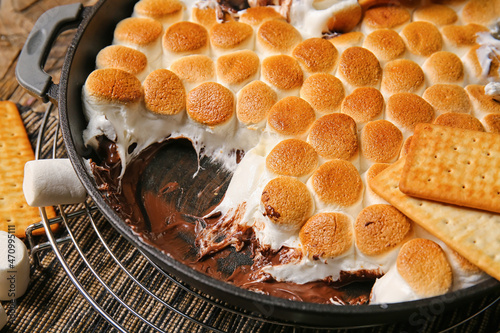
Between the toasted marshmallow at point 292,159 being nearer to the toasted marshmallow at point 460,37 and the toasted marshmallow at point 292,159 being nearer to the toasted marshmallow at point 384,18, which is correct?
the toasted marshmallow at point 384,18

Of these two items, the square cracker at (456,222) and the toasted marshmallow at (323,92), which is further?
the toasted marshmallow at (323,92)

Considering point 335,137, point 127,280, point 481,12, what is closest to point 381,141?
point 335,137

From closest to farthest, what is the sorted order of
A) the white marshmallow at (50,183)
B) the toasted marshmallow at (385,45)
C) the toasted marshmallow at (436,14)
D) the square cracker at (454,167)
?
the square cracker at (454,167) → the white marshmallow at (50,183) → the toasted marshmallow at (385,45) → the toasted marshmallow at (436,14)

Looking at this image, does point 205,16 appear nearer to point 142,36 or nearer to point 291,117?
point 142,36

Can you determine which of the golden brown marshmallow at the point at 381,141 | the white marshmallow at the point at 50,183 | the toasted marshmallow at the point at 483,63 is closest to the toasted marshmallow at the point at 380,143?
the golden brown marshmallow at the point at 381,141

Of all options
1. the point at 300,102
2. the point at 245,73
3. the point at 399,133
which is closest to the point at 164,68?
the point at 245,73

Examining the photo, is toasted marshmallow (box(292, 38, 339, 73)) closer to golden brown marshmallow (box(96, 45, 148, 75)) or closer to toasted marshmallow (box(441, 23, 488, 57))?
toasted marshmallow (box(441, 23, 488, 57))

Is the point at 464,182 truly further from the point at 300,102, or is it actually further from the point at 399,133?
the point at 300,102

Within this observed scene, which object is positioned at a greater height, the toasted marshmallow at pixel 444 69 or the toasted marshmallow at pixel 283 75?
the toasted marshmallow at pixel 444 69

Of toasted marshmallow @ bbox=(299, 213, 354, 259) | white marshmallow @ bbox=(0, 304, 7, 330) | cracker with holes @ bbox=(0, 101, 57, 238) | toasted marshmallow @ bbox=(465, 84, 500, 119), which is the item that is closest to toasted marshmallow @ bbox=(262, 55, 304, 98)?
toasted marshmallow @ bbox=(299, 213, 354, 259)
